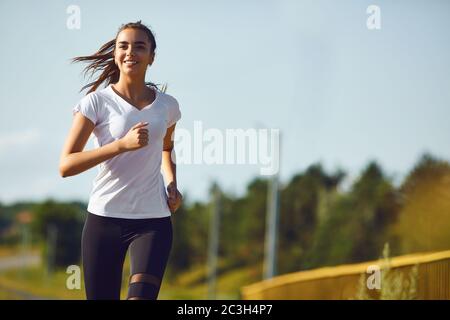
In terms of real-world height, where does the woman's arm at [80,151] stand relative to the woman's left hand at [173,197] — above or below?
above

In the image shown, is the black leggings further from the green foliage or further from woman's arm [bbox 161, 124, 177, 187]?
the green foliage

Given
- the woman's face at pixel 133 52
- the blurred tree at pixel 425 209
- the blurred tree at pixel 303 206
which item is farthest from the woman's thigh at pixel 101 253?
the blurred tree at pixel 303 206

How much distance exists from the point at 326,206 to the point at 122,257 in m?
69.0

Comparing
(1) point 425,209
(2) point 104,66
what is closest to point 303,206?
(1) point 425,209

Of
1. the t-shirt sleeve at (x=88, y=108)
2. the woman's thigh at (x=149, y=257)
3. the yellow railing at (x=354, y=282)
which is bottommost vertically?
the woman's thigh at (x=149, y=257)

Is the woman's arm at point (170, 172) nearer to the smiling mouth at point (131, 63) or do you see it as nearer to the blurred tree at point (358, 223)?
the smiling mouth at point (131, 63)

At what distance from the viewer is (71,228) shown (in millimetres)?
100500

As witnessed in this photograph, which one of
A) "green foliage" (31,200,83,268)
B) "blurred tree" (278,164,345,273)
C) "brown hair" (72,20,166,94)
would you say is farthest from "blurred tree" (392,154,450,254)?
"brown hair" (72,20,166,94)

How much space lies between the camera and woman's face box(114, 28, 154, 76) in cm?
521

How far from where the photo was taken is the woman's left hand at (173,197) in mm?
5254

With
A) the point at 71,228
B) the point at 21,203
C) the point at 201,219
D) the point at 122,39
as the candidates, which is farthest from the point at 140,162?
the point at 21,203

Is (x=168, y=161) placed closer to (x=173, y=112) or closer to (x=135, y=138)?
(x=173, y=112)

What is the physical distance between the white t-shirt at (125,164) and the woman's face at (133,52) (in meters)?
0.17

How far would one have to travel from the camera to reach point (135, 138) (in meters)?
4.79
